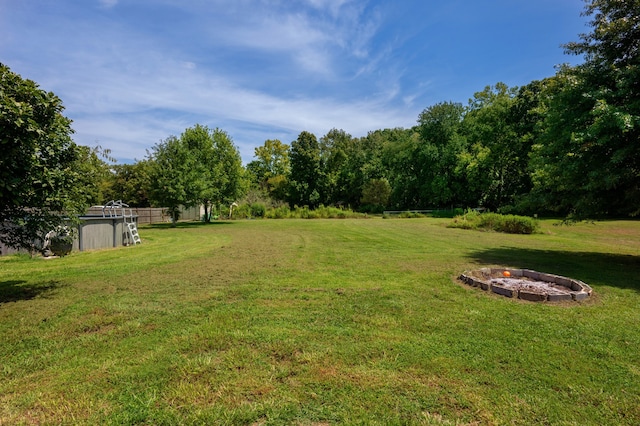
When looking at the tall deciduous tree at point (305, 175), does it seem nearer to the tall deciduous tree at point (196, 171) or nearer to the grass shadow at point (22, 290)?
the tall deciduous tree at point (196, 171)

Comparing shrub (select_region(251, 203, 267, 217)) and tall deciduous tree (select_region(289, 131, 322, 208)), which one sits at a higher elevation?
tall deciduous tree (select_region(289, 131, 322, 208))

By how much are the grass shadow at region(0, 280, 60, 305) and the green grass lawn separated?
39 mm

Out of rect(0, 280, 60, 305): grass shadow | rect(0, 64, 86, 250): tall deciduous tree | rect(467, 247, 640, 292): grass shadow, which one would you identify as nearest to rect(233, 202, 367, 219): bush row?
rect(467, 247, 640, 292): grass shadow

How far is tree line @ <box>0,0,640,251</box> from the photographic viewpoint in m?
5.07

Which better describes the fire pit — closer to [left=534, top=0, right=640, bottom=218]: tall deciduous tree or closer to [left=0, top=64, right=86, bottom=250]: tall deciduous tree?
[left=534, top=0, right=640, bottom=218]: tall deciduous tree

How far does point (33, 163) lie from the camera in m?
4.70

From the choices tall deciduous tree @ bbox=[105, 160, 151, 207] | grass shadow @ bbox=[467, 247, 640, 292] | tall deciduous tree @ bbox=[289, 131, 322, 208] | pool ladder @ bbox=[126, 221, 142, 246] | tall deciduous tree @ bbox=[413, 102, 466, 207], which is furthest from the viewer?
tall deciduous tree @ bbox=[289, 131, 322, 208]

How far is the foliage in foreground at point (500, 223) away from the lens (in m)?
17.3

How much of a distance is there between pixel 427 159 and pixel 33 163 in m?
44.2

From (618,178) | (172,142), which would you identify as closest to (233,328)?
(618,178)

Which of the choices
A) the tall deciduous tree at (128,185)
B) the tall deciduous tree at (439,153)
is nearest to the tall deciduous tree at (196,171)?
the tall deciduous tree at (128,185)

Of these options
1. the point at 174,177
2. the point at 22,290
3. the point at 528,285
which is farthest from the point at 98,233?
the point at 528,285

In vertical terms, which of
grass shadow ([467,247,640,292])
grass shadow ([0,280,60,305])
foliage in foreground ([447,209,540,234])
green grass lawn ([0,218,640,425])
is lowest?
grass shadow ([0,280,60,305])

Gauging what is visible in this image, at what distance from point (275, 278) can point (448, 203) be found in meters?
41.0
